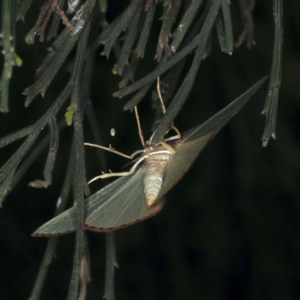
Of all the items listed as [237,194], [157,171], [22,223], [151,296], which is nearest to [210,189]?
[237,194]

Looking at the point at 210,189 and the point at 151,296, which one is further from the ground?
the point at 210,189

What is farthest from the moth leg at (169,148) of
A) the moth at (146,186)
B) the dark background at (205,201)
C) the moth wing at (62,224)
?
the dark background at (205,201)

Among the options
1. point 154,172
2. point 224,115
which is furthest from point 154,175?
point 224,115

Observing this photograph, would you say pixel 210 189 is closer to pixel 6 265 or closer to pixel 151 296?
pixel 151 296

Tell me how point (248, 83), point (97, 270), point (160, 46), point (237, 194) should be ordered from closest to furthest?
point (160, 46)
point (248, 83)
point (237, 194)
point (97, 270)

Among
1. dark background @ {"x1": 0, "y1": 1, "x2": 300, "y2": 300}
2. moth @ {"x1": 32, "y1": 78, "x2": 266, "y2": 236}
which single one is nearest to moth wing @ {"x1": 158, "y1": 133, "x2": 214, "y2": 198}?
moth @ {"x1": 32, "y1": 78, "x2": 266, "y2": 236}

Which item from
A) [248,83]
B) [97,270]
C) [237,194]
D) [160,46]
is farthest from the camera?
[97,270]

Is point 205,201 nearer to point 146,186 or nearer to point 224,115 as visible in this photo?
point 146,186
